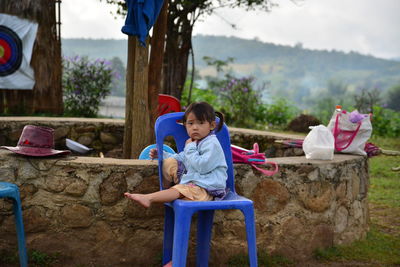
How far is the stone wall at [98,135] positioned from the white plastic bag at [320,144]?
1.09m

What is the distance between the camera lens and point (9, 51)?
8.21 m

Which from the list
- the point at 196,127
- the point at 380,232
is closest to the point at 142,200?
the point at 196,127

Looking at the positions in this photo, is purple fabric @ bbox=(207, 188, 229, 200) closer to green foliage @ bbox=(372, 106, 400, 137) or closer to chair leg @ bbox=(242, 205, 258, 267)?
chair leg @ bbox=(242, 205, 258, 267)

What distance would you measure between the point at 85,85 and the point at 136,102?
6032mm

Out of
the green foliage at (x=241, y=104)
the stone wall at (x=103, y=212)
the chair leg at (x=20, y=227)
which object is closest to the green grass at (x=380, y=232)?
the stone wall at (x=103, y=212)

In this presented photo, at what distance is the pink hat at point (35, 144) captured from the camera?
3.15 m

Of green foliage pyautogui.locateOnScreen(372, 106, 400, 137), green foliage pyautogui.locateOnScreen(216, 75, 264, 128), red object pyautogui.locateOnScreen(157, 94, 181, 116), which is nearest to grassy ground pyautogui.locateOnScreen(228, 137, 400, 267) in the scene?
red object pyautogui.locateOnScreen(157, 94, 181, 116)

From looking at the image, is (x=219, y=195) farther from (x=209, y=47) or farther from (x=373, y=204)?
(x=209, y=47)

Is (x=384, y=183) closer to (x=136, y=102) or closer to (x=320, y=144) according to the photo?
(x=320, y=144)

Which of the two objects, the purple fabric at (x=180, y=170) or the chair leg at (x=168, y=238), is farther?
the chair leg at (x=168, y=238)

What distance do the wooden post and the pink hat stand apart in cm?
80

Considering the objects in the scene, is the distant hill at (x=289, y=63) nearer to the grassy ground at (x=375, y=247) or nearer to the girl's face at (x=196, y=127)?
the grassy ground at (x=375, y=247)

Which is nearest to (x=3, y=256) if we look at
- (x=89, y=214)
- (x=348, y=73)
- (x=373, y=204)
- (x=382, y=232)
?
(x=89, y=214)

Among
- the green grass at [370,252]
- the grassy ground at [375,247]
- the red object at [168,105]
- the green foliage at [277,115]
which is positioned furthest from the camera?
the green foliage at [277,115]
